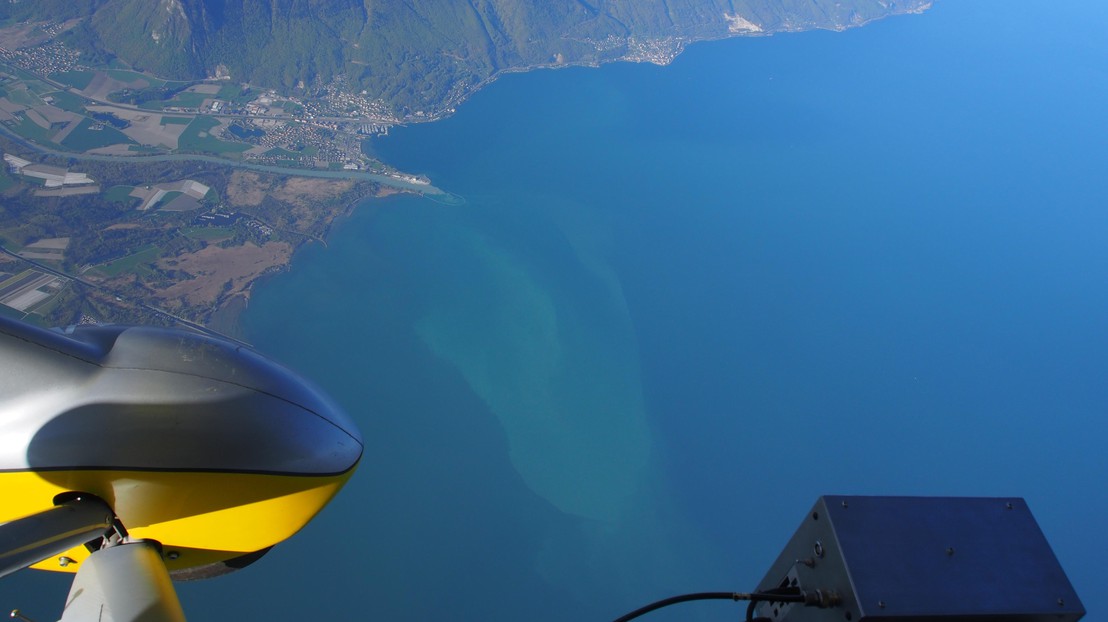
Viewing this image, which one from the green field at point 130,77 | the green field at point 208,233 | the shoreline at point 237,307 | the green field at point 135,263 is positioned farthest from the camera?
the green field at point 130,77

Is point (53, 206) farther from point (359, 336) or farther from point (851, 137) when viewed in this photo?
point (851, 137)

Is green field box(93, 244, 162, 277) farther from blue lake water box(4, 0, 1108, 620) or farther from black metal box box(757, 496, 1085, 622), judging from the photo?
black metal box box(757, 496, 1085, 622)

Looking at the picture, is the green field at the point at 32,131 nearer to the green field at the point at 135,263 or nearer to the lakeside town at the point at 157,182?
the lakeside town at the point at 157,182

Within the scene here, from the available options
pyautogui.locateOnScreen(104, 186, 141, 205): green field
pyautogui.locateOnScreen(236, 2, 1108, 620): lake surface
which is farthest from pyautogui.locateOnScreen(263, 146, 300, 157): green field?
pyautogui.locateOnScreen(104, 186, 141, 205): green field

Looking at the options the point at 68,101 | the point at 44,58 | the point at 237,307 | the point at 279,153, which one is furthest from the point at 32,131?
the point at 237,307

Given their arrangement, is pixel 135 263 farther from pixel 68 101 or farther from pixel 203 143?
pixel 68 101

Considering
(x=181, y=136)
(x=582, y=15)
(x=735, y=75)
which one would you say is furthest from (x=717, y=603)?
(x=582, y=15)

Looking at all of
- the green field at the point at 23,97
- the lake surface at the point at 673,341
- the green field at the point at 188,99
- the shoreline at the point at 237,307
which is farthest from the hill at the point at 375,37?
the shoreline at the point at 237,307
